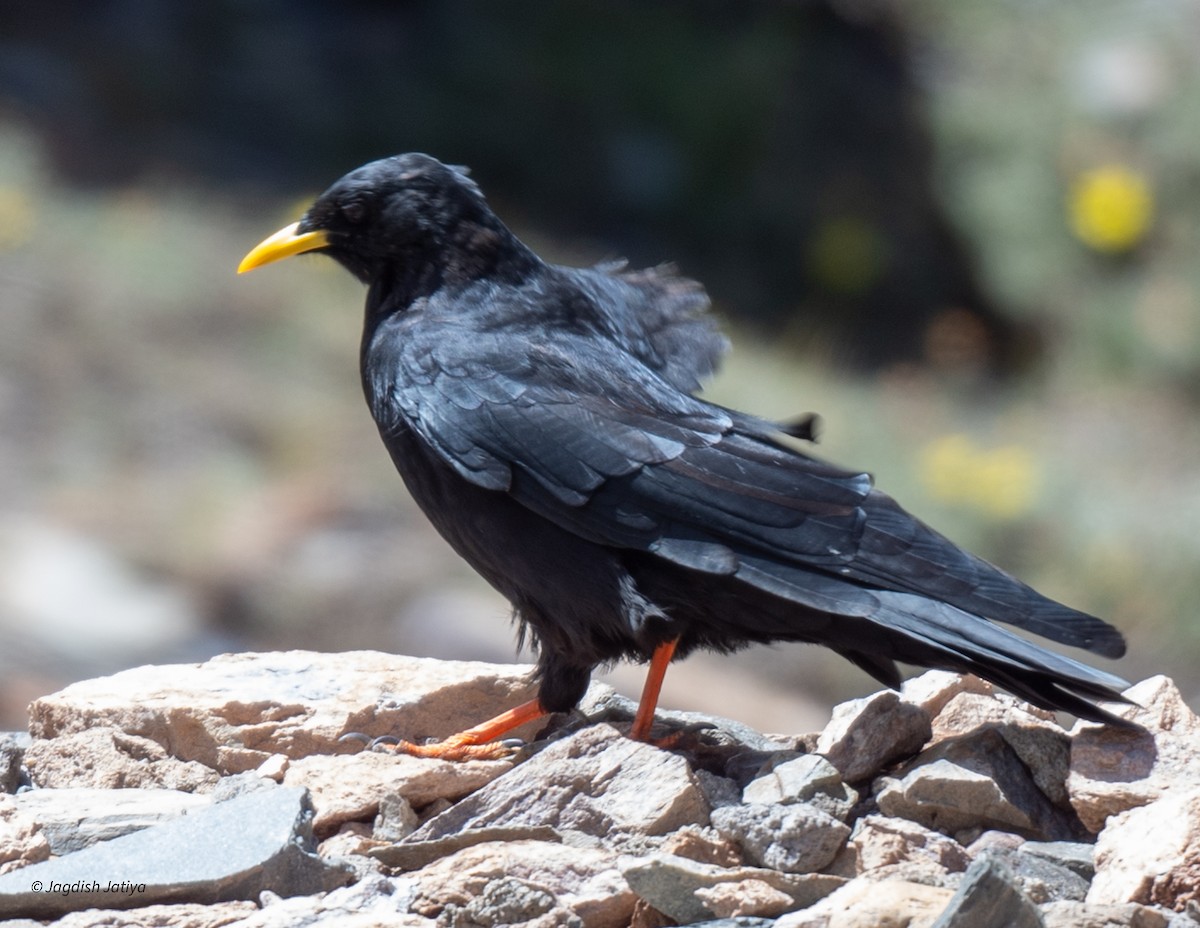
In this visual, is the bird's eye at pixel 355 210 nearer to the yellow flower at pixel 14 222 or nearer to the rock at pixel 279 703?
the rock at pixel 279 703

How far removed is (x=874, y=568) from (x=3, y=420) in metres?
10.1

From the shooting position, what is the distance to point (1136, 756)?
4293 millimetres

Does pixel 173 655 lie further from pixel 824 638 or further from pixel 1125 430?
pixel 1125 430

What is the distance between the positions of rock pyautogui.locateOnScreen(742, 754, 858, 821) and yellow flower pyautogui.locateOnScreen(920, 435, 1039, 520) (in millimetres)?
8562

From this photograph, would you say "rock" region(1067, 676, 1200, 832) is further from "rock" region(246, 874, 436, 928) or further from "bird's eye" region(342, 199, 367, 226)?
"bird's eye" region(342, 199, 367, 226)

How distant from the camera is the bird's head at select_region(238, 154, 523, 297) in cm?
532

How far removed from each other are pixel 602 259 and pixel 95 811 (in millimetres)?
11131

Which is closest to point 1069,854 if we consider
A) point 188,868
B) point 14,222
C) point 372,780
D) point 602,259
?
point 372,780

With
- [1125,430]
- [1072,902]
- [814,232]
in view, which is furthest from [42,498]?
[1072,902]

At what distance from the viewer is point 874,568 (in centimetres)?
443

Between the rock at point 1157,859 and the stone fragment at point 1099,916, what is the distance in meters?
0.12

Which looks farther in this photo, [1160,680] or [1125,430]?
[1125,430]

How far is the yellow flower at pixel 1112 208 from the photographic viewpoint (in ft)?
49.8

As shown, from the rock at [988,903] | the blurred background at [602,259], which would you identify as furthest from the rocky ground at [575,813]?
the blurred background at [602,259]
